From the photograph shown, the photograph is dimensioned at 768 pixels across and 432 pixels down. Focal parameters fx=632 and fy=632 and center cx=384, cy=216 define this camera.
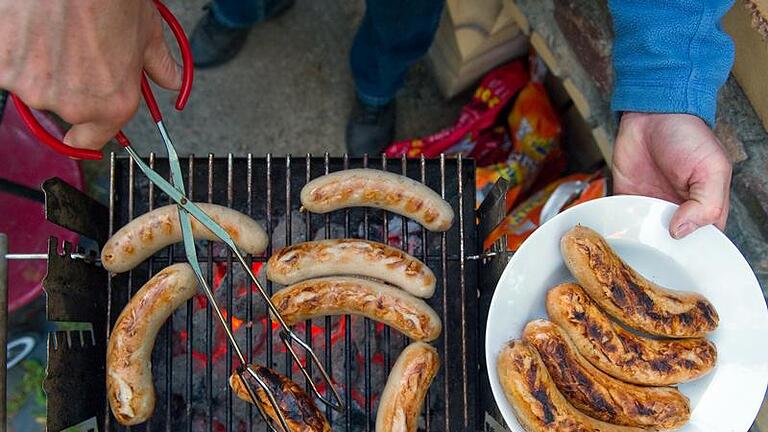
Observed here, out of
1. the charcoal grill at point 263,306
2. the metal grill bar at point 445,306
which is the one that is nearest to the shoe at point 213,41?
the charcoal grill at point 263,306

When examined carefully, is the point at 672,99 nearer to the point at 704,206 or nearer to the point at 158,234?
the point at 704,206

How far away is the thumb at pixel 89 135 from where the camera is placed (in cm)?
145

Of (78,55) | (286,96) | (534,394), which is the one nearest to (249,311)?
(534,394)

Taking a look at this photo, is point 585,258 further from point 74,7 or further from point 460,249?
point 74,7

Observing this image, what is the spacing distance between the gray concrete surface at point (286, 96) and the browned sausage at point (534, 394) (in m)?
1.92

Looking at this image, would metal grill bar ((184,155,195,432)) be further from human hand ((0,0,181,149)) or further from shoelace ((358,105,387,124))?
shoelace ((358,105,387,124))

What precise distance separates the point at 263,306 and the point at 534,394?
1.09 metres

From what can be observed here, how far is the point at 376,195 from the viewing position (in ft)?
6.75

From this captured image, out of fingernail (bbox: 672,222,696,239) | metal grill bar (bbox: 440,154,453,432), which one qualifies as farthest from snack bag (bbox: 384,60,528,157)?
fingernail (bbox: 672,222,696,239)

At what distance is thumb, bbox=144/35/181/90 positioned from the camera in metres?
1.52

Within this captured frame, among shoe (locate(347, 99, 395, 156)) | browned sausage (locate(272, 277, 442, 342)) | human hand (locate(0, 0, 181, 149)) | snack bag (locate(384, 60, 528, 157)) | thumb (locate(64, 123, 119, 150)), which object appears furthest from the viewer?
shoe (locate(347, 99, 395, 156))

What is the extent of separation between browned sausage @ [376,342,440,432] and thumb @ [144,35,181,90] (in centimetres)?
105

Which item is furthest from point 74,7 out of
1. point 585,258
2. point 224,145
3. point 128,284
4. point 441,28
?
point 441,28

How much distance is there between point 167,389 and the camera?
214 cm
